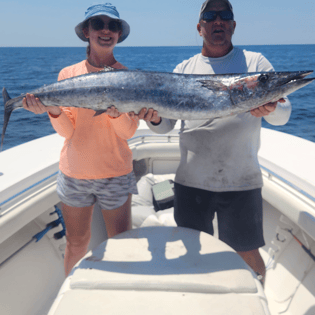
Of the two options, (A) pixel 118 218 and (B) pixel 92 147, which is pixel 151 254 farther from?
(B) pixel 92 147

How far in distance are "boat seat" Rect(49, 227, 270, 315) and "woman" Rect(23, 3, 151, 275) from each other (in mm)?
374

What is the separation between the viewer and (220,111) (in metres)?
1.86

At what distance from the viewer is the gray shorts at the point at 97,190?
2119 millimetres

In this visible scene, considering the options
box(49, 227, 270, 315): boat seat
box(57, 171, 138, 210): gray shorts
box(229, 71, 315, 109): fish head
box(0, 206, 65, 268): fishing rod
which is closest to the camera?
box(49, 227, 270, 315): boat seat

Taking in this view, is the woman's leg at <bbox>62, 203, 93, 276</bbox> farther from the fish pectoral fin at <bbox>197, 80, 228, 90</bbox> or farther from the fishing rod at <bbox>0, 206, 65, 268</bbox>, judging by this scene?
the fish pectoral fin at <bbox>197, 80, 228, 90</bbox>

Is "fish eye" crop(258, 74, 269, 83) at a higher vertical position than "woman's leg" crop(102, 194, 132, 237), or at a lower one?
higher

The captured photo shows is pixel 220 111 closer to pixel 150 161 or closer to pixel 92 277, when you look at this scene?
pixel 92 277

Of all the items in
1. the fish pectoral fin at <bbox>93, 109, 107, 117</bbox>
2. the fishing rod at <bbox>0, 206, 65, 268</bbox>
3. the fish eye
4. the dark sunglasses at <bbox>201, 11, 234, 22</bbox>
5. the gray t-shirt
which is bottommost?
the fishing rod at <bbox>0, 206, 65, 268</bbox>

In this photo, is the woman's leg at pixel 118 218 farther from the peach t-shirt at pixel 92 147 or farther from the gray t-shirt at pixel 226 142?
the gray t-shirt at pixel 226 142

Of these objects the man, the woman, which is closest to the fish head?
the man

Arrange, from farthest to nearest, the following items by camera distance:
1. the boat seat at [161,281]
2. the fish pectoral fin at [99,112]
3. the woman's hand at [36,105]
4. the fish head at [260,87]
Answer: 1. the woman's hand at [36,105]
2. the fish pectoral fin at [99,112]
3. the fish head at [260,87]
4. the boat seat at [161,281]

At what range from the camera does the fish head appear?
1.79 m

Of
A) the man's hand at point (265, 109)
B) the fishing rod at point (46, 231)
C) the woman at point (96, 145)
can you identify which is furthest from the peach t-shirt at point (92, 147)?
the fishing rod at point (46, 231)

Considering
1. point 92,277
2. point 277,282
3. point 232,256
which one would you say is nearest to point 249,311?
point 232,256
